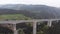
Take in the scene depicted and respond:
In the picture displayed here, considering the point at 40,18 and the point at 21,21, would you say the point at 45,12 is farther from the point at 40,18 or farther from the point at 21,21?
the point at 21,21

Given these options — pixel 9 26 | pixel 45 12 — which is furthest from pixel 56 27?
pixel 9 26

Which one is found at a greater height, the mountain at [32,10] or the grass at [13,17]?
the mountain at [32,10]

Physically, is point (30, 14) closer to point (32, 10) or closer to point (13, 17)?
point (32, 10)

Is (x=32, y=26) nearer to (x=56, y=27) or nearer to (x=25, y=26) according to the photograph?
(x=25, y=26)

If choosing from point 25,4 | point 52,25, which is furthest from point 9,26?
point 52,25

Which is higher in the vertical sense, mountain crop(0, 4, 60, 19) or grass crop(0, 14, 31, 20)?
mountain crop(0, 4, 60, 19)

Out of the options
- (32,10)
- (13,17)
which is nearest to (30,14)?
(32,10)
